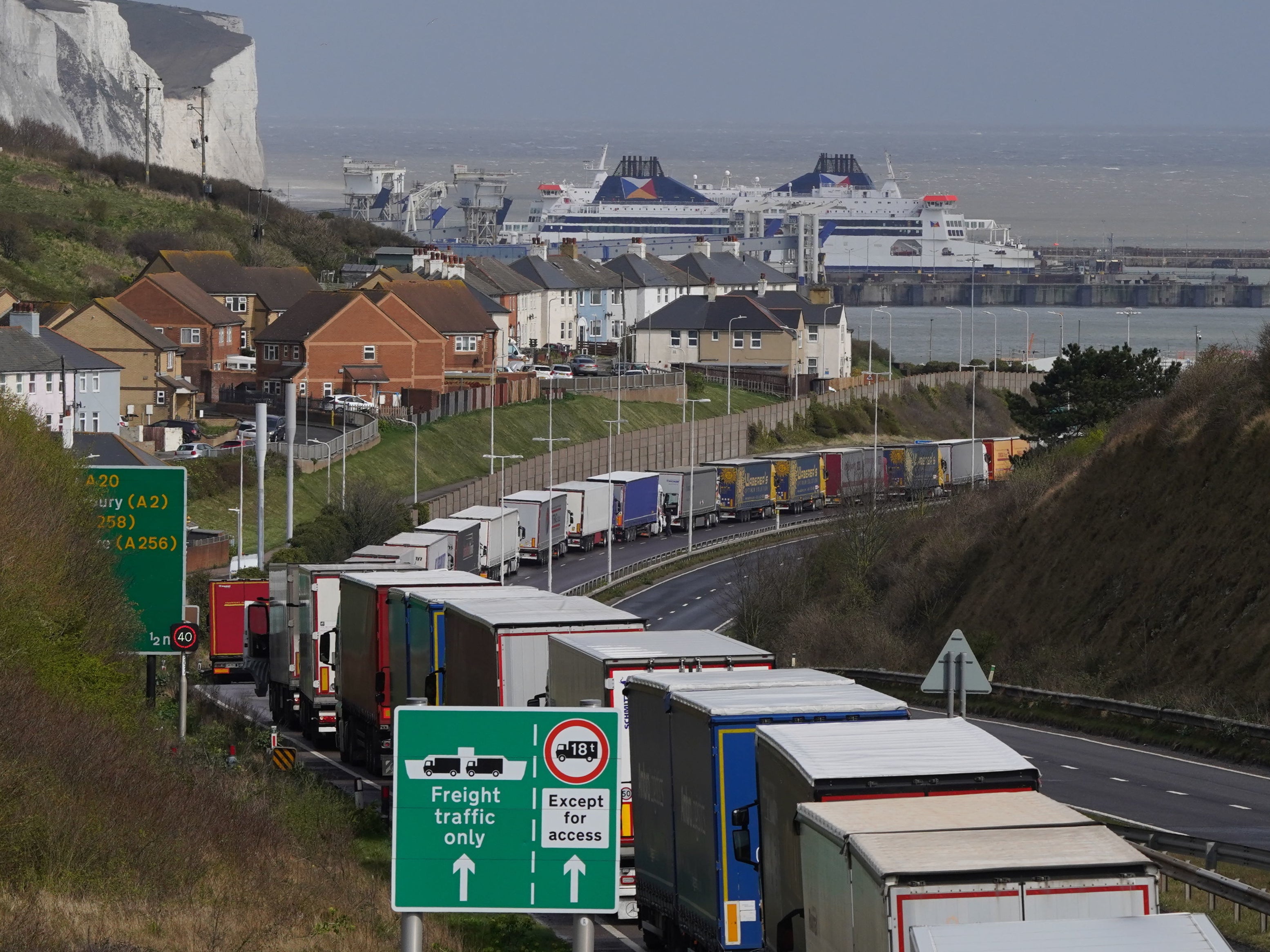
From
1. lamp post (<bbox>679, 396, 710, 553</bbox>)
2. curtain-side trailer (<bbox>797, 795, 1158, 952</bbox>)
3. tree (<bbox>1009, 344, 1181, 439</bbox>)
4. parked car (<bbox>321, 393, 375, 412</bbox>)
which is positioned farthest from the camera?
parked car (<bbox>321, 393, 375, 412</bbox>)

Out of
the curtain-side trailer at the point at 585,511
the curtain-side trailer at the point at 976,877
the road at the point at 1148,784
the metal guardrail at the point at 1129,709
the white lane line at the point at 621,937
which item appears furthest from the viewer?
the curtain-side trailer at the point at 585,511

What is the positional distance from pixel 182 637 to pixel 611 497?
4936 centimetres

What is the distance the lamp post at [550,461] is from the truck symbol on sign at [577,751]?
158 feet

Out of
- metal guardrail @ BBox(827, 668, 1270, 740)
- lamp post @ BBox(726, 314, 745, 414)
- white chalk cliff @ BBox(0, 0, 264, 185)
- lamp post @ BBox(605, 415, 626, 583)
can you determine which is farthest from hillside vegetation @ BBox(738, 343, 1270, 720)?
white chalk cliff @ BBox(0, 0, 264, 185)

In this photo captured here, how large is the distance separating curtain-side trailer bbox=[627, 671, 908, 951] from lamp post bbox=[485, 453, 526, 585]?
39.5 m

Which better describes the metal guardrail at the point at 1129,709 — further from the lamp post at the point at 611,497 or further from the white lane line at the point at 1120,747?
the lamp post at the point at 611,497

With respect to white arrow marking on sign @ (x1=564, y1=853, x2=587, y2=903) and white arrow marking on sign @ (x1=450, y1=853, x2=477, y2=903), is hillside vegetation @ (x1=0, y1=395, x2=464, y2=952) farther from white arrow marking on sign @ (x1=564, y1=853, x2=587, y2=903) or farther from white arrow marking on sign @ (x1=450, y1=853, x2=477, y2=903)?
white arrow marking on sign @ (x1=564, y1=853, x2=587, y2=903)

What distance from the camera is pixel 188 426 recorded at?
8138 centimetres

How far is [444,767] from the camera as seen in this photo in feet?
28.9

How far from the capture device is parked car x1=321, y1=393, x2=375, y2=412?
87.1 m

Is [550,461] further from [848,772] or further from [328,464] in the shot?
[848,772]

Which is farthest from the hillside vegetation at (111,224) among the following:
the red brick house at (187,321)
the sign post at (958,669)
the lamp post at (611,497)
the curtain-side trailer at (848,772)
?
the curtain-side trailer at (848,772)

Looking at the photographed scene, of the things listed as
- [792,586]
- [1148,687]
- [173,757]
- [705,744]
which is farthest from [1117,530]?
[705,744]

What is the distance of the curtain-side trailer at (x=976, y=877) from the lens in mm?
10281
